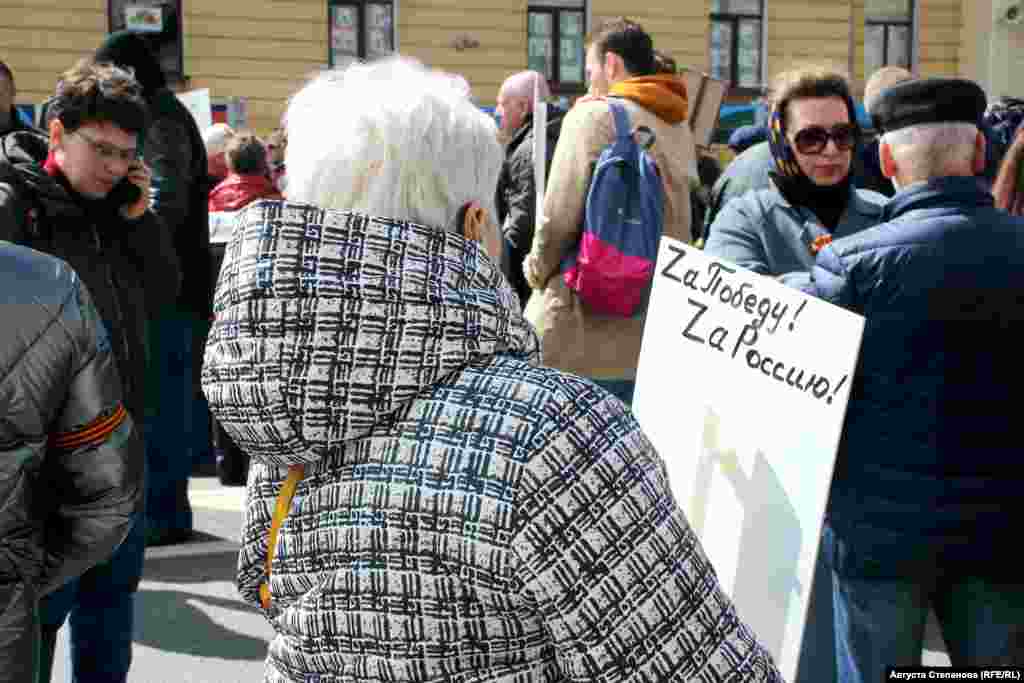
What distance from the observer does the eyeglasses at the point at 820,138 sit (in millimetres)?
3867

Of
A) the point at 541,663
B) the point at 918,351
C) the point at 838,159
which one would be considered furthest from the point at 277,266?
the point at 838,159

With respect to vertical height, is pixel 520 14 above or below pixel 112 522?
above

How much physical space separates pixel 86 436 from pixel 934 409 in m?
1.67

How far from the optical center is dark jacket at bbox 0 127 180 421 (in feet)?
13.4

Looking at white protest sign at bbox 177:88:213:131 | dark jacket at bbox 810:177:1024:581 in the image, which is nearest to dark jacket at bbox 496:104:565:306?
dark jacket at bbox 810:177:1024:581

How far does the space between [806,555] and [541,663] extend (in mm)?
1498

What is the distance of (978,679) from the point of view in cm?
306

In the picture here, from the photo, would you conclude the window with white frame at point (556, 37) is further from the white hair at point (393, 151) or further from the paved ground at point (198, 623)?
the white hair at point (393, 151)

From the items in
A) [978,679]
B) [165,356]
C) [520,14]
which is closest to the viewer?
[978,679]

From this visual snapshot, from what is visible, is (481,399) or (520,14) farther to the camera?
(520,14)

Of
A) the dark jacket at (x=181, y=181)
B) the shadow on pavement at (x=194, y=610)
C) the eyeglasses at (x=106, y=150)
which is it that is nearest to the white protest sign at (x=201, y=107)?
the dark jacket at (x=181, y=181)

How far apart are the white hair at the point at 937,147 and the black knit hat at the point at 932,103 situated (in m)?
0.02

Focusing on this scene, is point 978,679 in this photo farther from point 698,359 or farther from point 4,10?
point 4,10

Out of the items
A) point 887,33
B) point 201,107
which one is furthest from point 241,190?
point 887,33
